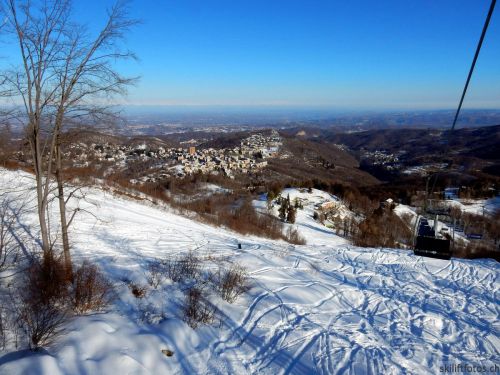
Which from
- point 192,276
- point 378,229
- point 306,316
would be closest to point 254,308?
point 306,316

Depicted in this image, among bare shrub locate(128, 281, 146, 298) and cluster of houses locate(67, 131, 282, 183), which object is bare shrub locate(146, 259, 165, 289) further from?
cluster of houses locate(67, 131, 282, 183)

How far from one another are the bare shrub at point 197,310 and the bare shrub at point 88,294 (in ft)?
5.30

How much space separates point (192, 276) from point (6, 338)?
15.0 ft

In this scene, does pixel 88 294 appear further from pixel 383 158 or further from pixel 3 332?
pixel 383 158

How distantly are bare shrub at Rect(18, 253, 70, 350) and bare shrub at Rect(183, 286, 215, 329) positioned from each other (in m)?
2.21

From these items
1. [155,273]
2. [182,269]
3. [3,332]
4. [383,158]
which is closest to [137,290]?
[155,273]

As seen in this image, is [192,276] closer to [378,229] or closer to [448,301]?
[448,301]

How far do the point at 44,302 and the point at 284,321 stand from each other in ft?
15.9

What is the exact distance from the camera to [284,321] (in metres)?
7.28

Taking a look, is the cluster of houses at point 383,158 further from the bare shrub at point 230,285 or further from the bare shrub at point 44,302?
the bare shrub at point 44,302

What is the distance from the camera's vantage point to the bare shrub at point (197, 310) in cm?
651

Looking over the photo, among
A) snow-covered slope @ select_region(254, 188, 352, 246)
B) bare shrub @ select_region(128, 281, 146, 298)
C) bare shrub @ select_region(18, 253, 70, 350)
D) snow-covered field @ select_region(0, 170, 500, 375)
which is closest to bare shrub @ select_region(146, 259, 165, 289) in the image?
snow-covered field @ select_region(0, 170, 500, 375)

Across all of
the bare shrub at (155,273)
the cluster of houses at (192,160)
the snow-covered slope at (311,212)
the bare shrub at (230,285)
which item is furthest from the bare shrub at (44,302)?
the cluster of houses at (192,160)

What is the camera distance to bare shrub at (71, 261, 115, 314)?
6023 millimetres
